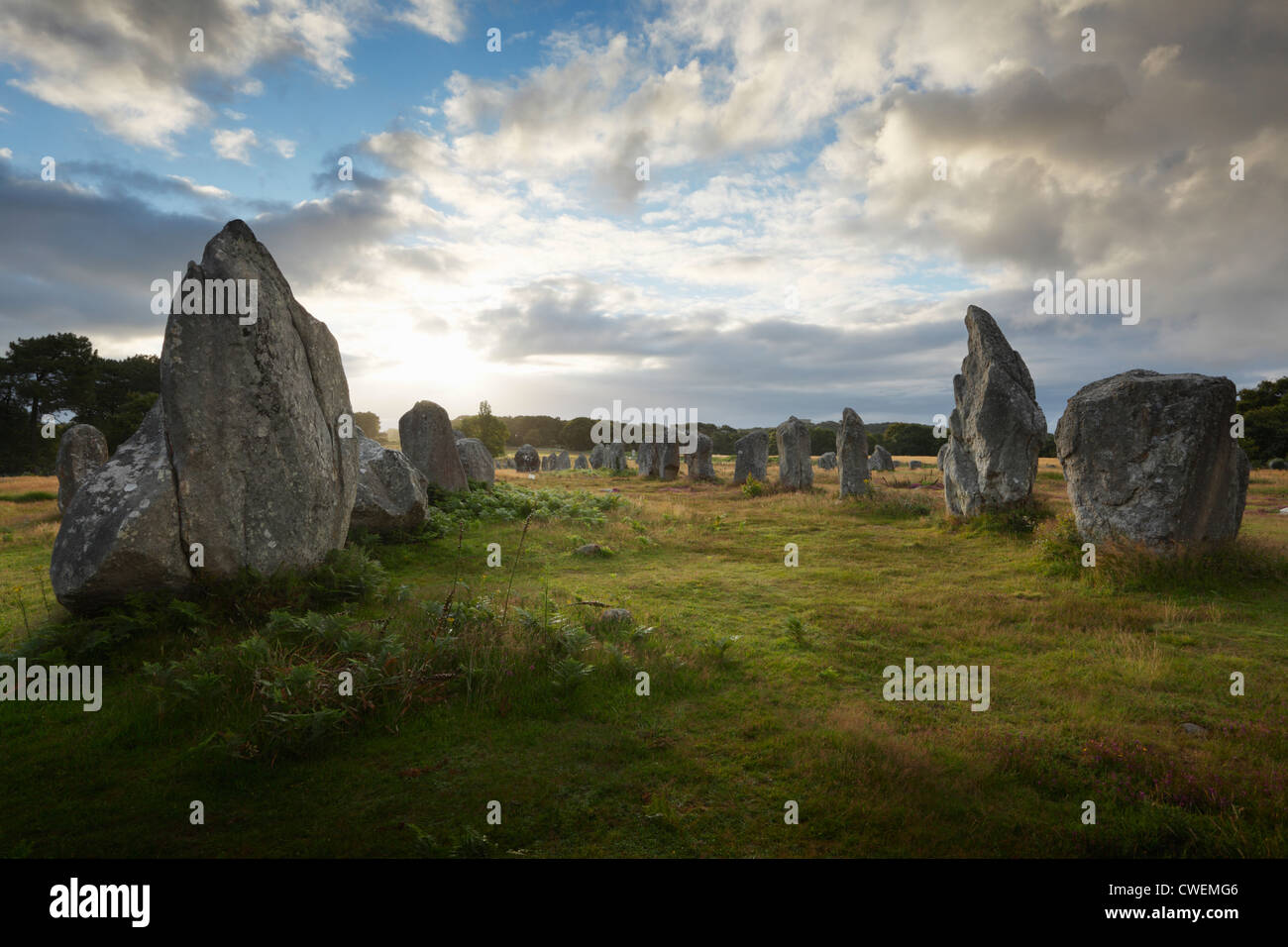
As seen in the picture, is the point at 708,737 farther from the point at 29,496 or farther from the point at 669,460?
the point at 669,460

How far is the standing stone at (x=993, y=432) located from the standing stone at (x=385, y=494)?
15.5m

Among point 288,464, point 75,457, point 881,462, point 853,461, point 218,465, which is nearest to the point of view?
point 218,465

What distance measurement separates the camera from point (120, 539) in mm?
7910

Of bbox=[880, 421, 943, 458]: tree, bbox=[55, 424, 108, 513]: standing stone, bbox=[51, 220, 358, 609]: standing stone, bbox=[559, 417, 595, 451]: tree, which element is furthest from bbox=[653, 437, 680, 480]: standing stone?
bbox=[880, 421, 943, 458]: tree

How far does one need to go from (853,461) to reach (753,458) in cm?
873

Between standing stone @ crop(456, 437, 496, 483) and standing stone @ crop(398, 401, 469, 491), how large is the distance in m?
3.17

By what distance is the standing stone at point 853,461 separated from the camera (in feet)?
84.5

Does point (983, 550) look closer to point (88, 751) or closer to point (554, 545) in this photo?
point (554, 545)

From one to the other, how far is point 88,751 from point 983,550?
17.0 m

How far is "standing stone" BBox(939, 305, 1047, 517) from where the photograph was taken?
57.8 ft

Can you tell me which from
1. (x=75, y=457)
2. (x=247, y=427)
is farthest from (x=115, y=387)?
(x=247, y=427)

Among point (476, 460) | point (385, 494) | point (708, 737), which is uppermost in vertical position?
point (476, 460)

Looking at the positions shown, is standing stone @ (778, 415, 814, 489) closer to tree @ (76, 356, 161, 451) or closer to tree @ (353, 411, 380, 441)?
tree @ (76, 356, 161, 451)

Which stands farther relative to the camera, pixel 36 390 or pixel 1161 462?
pixel 36 390
